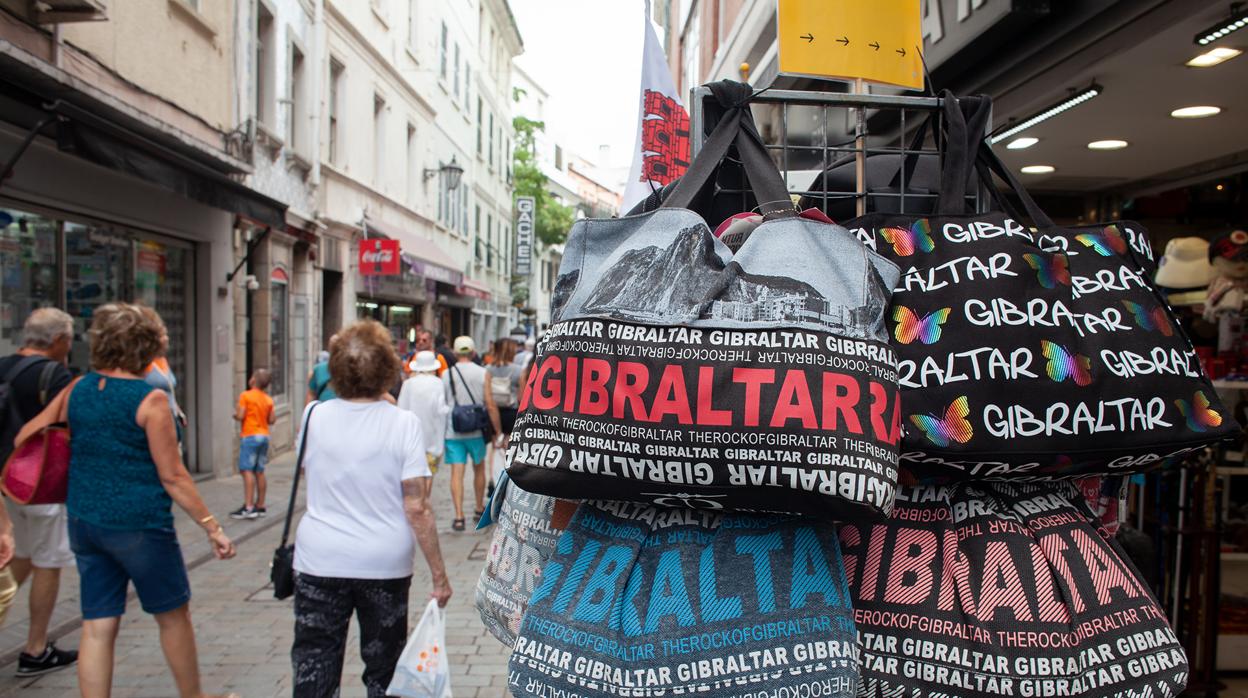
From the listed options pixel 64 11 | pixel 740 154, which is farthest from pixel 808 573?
pixel 64 11

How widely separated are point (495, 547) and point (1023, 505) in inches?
35.1

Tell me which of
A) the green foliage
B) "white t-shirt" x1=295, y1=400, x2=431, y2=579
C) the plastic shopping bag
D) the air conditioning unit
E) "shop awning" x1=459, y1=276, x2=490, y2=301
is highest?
the green foliage

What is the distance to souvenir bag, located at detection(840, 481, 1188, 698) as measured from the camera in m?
1.25

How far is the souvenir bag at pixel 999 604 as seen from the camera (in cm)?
125

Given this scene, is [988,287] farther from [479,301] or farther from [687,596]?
[479,301]

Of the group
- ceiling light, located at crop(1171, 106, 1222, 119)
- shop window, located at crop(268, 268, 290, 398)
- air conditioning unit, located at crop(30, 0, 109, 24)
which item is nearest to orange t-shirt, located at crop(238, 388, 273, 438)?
air conditioning unit, located at crop(30, 0, 109, 24)

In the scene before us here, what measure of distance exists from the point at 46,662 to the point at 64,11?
5.24m

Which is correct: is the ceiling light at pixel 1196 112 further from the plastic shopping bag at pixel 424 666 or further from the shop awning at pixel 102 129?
the shop awning at pixel 102 129

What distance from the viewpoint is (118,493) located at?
12.4 feet

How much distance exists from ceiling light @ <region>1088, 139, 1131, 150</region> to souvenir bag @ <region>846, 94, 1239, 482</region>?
4715mm

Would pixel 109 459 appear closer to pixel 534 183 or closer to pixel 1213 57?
pixel 1213 57

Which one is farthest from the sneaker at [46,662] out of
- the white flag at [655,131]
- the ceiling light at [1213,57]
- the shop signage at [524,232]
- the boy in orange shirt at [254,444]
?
the shop signage at [524,232]

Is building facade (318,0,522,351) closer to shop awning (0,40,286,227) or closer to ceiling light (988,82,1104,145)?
shop awning (0,40,286,227)

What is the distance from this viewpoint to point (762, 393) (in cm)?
109
